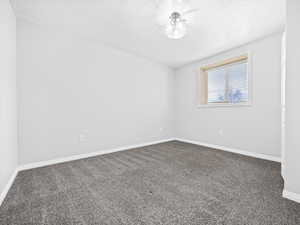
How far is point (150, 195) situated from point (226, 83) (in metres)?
3.21

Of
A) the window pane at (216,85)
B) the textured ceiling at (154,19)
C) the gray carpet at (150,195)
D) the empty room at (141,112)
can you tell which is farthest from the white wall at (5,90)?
the window pane at (216,85)

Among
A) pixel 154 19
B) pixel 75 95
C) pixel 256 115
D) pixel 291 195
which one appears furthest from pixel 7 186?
pixel 256 115

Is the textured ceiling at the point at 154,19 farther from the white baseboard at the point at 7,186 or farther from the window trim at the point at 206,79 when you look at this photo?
the white baseboard at the point at 7,186

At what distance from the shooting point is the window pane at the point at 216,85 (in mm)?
3407

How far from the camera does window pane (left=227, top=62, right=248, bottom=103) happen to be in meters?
2.97

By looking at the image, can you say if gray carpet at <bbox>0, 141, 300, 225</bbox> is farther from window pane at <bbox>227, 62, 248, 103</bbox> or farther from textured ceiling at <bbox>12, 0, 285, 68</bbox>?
textured ceiling at <bbox>12, 0, 285, 68</bbox>

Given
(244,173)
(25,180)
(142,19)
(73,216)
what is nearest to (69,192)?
(73,216)

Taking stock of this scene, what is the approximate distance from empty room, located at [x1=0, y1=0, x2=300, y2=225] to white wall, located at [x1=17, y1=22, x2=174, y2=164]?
20 mm

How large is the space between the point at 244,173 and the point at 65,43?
3.76 metres

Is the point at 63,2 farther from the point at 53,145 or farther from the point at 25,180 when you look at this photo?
the point at 25,180

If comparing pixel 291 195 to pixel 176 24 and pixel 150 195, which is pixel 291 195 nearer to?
pixel 150 195

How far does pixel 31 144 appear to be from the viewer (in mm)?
2123

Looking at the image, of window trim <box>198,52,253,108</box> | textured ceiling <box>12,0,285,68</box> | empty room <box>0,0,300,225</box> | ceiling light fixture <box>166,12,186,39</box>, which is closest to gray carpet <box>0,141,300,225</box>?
empty room <box>0,0,300,225</box>

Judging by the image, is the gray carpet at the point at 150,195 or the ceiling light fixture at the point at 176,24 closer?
the gray carpet at the point at 150,195
